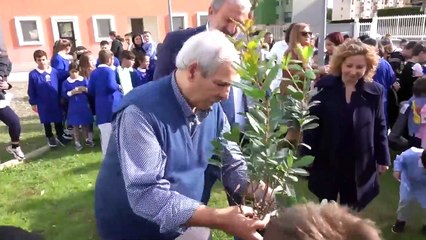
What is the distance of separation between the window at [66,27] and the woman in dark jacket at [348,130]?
74.8 feet

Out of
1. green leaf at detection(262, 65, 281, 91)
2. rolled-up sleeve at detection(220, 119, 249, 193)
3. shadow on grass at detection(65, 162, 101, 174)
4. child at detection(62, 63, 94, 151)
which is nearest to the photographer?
green leaf at detection(262, 65, 281, 91)

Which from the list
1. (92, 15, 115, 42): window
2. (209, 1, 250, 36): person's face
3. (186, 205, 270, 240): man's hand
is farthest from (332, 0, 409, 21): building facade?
(186, 205, 270, 240): man's hand

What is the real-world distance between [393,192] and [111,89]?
166 inches

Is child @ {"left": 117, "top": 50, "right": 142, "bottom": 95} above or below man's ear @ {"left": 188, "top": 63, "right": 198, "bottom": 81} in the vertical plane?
below

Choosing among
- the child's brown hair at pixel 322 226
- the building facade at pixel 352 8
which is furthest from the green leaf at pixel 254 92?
the building facade at pixel 352 8

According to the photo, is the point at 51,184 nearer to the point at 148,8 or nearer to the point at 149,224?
the point at 149,224

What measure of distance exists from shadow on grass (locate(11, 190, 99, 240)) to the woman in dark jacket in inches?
89.7

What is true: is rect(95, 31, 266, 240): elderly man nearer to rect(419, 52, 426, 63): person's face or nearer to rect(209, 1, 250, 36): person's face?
rect(209, 1, 250, 36): person's face

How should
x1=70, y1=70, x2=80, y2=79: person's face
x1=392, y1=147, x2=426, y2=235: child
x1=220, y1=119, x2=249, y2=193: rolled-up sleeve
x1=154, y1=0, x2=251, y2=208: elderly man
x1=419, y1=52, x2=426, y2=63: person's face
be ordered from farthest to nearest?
x1=70, y1=70, x2=80, y2=79: person's face, x1=419, y1=52, x2=426, y2=63: person's face, x1=392, y1=147, x2=426, y2=235: child, x1=154, y1=0, x2=251, y2=208: elderly man, x1=220, y1=119, x2=249, y2=193: rolled-up sleeve

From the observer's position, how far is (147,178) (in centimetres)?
142

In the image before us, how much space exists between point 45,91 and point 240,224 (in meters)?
6.22

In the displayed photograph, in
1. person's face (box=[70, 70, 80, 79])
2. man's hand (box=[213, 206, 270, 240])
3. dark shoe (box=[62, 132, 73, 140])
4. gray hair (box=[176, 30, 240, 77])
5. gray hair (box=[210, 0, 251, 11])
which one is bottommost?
dark shoe (box=[62, 132, 73, 140])

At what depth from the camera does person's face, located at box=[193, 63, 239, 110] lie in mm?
1431

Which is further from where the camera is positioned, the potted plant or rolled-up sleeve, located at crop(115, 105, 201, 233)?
rolled-up sleeve, located at crop(115, 105, 201, 233)
